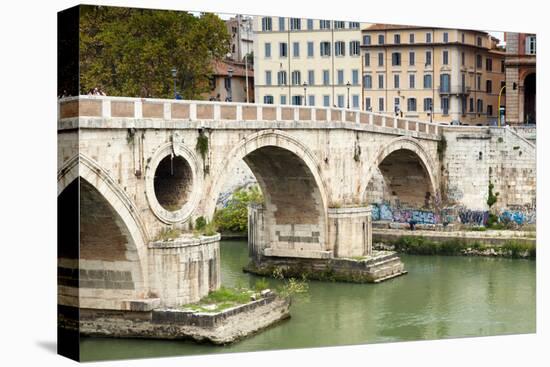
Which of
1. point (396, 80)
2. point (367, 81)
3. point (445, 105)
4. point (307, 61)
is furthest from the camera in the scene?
point (445, 105)

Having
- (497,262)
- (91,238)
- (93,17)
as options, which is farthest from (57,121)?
(497,262)

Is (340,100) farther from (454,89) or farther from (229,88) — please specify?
(229,88)

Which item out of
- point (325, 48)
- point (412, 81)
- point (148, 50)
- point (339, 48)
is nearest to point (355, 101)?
point (412, 81)

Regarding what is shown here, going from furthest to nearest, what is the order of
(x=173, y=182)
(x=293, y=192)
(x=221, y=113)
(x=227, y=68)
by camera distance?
(x=293, y=192)
(x=221, y=113)
(x=173, y=182)
(x=227, y=68)

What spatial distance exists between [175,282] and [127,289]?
31.6 inches

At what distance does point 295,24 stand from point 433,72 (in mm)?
4984

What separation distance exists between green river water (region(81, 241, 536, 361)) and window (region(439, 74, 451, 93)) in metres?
3.53

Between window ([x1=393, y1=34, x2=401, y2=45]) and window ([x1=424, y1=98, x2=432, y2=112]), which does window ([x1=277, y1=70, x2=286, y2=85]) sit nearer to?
window ([x1=393, y1=34, x2=401, y2=45])

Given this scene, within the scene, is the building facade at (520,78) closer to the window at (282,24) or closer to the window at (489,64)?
the window at (489,64)

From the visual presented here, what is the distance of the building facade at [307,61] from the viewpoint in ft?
56.0

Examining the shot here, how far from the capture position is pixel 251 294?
704 inches

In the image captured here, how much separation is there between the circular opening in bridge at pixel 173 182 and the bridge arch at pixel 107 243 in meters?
1.16

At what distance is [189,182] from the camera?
18031 mm

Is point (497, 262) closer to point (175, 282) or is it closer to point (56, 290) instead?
point (175, 282)
